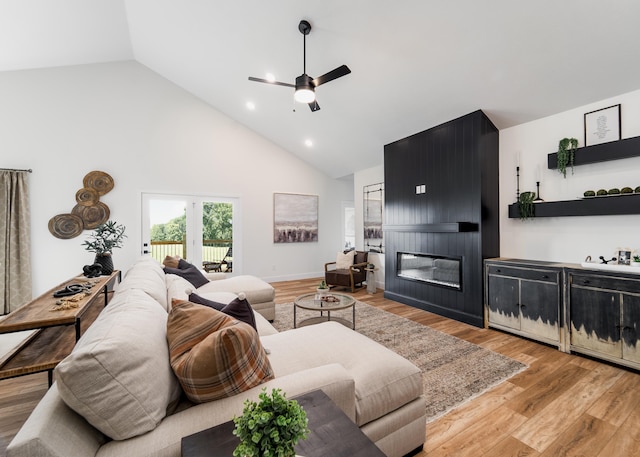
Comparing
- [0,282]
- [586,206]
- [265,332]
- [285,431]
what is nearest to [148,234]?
[0,282]

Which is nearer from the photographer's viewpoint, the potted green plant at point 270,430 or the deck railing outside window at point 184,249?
the potted green plant at point 270,430

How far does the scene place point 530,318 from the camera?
3104 millimetres

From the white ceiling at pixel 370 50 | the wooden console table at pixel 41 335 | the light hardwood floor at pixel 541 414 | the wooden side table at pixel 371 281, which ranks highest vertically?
the white ceiling at pixel 370 50

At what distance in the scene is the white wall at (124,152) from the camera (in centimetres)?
445

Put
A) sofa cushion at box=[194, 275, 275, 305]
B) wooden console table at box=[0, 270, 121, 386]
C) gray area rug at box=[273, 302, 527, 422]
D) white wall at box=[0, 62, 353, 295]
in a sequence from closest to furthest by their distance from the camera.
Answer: wooden console table at box=[0, 270, 121, 386] < gray area rug at box=[273, 302, 527, 422] < sofa cushion at box=[194, 275, 275, 305] < white wall at box=[0, 62, 353, 295]

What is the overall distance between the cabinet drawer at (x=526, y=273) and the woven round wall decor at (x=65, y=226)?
6.35 m

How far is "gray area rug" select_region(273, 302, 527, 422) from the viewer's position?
215 cm

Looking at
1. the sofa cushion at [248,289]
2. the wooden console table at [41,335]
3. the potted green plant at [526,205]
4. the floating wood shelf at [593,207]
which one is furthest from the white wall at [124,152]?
the floating wood shelf at [593,207]

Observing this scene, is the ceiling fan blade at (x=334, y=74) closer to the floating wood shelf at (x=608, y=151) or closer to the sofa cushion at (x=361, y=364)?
the sofa cushion at (x=361, y=364)

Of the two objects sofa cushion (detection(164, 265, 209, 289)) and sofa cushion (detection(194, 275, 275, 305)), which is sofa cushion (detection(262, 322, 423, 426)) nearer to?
sofa cushion (detection(194, 275, 275, 305))

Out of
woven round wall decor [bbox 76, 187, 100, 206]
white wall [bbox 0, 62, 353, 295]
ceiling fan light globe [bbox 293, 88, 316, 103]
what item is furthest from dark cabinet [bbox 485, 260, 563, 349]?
woven round wall decor [bbox 76, 187, 100, 206]

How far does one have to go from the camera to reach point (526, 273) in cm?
313

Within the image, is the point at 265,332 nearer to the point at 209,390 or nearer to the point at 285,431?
the point at 209,390

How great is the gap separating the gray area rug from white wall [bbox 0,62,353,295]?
128 inches
